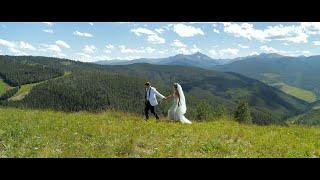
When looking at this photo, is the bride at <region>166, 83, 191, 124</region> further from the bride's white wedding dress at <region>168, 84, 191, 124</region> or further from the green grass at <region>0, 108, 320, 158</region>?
the green grass at <region>0, 108, 320, 158</region>

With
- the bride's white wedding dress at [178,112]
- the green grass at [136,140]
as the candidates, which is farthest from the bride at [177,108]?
the green grass at [136,140]

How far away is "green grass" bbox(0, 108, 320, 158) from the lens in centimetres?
1349

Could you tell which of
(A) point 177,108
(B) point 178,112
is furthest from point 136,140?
(A) point 177,108

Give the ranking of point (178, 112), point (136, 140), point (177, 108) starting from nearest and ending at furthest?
point (136, 140) → point (178, 112) → point (177, 108)

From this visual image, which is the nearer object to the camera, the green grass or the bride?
the green grass

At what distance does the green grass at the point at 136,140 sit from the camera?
13492 millimetres

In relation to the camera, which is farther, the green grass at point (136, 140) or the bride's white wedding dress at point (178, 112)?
the bride's white wedding dress at point (178, 112)

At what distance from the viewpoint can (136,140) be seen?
50.5 feet

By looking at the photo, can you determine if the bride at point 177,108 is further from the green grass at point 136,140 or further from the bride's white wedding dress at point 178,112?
the green grass at point 136,140

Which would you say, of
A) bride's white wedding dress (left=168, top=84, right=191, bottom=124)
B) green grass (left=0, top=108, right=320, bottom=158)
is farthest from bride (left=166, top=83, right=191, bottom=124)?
green grass (left=0, top=108, right=320, bottom=158)

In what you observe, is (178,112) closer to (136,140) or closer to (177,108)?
(177,108)

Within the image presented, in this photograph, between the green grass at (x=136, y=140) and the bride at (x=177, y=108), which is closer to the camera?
the green grass at (x=136, y=140)

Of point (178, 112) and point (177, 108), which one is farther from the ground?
point (177, 108)
